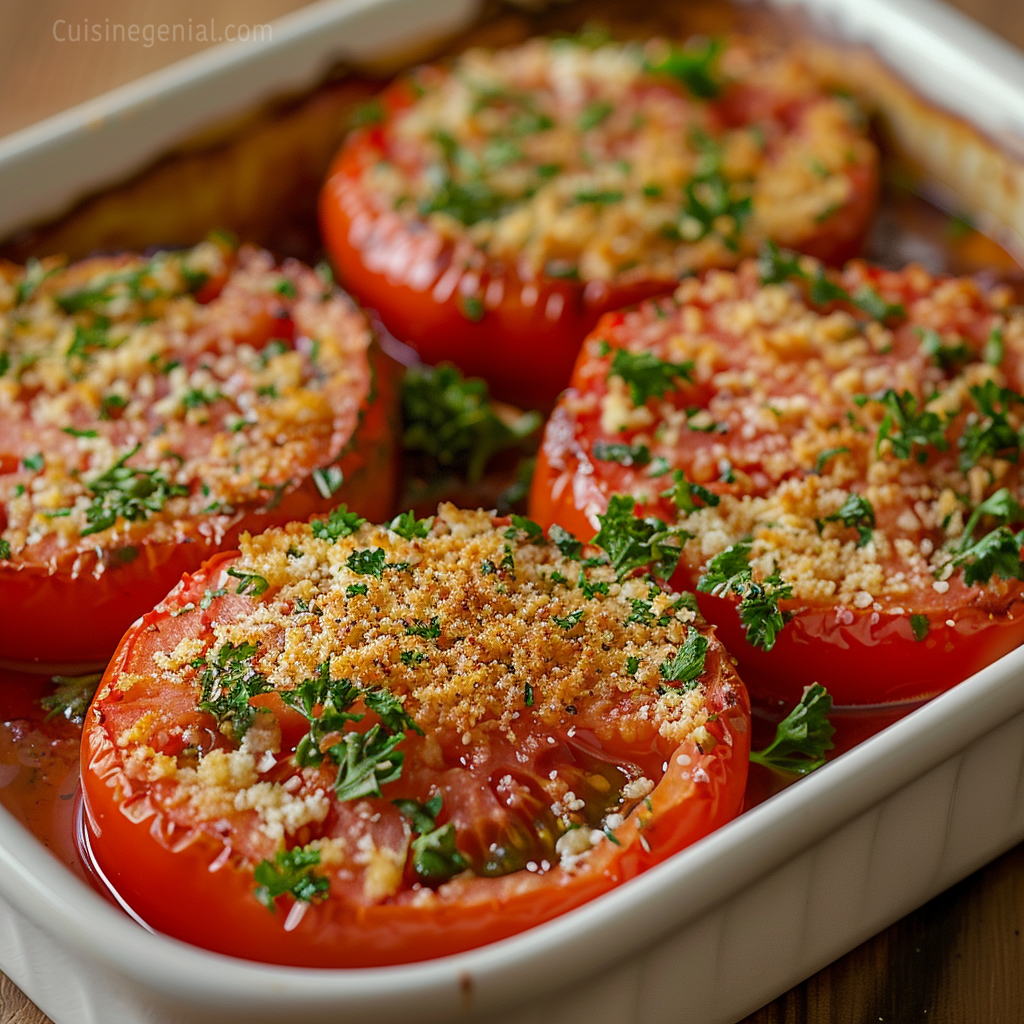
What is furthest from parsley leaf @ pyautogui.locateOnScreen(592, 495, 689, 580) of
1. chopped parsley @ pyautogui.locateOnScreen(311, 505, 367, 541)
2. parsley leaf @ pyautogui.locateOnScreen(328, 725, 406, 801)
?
parsley leaf @ pyautogui.locateOnScreen(328, 725, 406, 801)

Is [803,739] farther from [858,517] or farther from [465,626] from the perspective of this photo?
[465,626]

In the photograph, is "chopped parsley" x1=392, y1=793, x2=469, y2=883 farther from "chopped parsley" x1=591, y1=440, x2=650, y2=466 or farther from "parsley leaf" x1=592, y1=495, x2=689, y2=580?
"chopped parsley" x1=591, y1=440, x2=650, y2=466

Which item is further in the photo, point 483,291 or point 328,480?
point 483,291

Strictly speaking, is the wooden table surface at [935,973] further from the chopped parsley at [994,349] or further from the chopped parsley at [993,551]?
the chopped parsley at [994,349]

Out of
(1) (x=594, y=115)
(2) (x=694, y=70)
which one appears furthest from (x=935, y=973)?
(2) (x=694, y=70)

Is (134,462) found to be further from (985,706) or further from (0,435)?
(985,706)

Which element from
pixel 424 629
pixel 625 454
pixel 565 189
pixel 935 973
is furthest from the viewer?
pixel 565 189

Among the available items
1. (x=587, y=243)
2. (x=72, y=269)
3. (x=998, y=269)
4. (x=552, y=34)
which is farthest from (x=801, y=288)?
(x=72, y=269)
